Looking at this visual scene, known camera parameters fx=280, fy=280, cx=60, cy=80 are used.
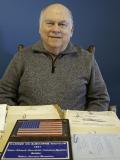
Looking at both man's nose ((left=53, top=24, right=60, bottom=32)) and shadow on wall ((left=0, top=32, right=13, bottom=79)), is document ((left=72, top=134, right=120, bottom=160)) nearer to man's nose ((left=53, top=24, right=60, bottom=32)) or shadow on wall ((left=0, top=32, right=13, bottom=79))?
man's nose ((left=53, top=24, right=60, bottom=32))

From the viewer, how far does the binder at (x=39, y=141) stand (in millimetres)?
751

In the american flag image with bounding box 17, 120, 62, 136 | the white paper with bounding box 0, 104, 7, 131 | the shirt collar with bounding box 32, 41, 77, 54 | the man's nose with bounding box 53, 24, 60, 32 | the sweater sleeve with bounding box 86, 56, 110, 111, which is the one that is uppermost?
the man's nose with bounding box 53, 24, 60, 32

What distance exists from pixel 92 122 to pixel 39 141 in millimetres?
316

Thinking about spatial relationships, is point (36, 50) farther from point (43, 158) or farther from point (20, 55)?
point (43, 158)

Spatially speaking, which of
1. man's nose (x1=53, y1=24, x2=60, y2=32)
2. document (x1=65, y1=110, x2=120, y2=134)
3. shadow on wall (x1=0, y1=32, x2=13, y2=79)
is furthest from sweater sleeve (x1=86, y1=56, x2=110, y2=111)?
shadow on wall (x1=0, y1=32, x2=13, y2=79)

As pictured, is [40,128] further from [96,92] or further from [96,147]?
[96,92]

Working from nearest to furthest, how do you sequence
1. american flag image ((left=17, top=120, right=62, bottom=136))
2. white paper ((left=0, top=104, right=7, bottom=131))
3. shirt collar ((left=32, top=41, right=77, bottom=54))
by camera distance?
american flag image ((left=17, top=120, right=62, bottom=136)) → white paper ((left=0, top=104, right=7, bottom=131)) → shirt collar ((left=32, top=41, right=77, bottom=54))

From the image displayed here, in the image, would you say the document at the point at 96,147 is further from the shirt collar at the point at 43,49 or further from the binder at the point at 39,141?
the shirt collar at the point at 43,49

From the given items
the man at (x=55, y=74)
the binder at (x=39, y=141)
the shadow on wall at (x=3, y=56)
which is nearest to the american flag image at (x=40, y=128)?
the binder at (x=39, y=141)

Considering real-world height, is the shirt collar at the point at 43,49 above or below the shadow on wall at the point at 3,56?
above

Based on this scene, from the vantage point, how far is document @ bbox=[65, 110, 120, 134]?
3.33ft

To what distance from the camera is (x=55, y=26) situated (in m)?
1.66

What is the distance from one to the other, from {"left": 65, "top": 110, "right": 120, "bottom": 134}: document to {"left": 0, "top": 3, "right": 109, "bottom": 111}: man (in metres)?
0.40

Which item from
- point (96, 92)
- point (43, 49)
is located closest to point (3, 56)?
point (43, 49)
